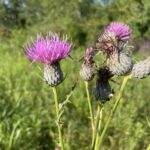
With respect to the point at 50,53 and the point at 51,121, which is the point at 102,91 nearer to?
the point at 50,53

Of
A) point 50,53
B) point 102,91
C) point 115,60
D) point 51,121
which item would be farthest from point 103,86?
point 51,121

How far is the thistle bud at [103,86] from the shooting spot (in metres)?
2.22

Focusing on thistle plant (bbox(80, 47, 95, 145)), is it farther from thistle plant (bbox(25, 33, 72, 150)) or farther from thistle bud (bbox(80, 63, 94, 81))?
thistle plant (bbox(25, 33, 72, 150))

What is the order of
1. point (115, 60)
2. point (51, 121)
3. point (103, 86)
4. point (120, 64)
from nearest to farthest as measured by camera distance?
point (120, 64) → point (115, 60) → point (103, 86) → point (51, 121)

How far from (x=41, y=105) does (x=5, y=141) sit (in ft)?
4.28

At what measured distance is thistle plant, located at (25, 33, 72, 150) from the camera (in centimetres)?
221

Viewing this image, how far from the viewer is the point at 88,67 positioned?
236 centimetres

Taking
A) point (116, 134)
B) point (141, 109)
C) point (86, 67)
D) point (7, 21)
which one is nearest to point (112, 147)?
point (116, 134)

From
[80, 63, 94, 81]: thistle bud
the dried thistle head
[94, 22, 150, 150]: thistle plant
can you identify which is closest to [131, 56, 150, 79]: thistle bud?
[94, 22, 150, 150]: thistle plant

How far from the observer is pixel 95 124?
7.44 ft

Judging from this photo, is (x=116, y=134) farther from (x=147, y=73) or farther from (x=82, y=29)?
(x=82, y=29)

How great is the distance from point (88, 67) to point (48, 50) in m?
0.24

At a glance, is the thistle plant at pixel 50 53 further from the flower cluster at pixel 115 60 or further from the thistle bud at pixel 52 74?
the flower cluster at pixel 115 60

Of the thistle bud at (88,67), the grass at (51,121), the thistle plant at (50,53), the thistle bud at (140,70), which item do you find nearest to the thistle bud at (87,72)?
the thistle bud at (88,67)
